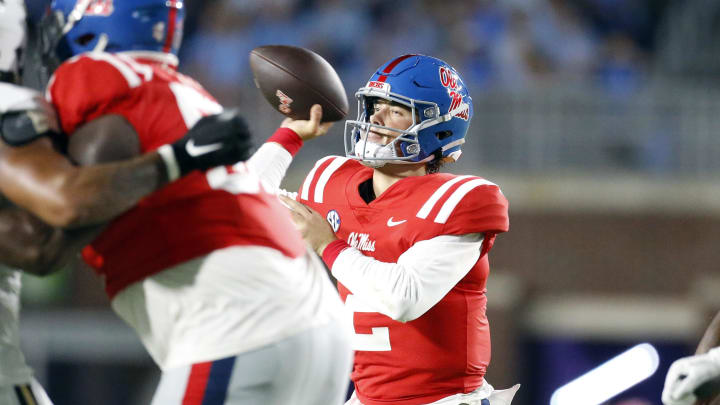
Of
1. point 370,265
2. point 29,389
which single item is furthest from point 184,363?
point 370,265

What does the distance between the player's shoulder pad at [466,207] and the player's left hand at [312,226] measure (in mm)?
279

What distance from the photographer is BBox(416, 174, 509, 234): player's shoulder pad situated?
121 inches

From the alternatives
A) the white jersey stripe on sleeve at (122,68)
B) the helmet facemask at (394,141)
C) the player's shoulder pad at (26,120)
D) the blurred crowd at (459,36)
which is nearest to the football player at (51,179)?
the player's shoulder pad at (26,120)

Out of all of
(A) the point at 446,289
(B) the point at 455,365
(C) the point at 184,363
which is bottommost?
(B) the point at 455,365

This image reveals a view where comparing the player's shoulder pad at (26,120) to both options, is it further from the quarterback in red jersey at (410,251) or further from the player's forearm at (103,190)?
the quarterback in red jersey at (410,251)

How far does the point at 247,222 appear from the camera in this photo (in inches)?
89.3

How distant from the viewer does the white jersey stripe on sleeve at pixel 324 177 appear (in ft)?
11.3

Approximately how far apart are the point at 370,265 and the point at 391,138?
0.50 m

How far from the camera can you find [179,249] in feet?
7.25

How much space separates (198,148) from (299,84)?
97cm

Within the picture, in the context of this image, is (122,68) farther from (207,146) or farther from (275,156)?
(275,156)

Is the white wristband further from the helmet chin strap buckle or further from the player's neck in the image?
the player's neck

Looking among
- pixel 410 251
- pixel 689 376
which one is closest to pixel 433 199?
pixel 410 251

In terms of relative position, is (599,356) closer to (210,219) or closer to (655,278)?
(655,278)
